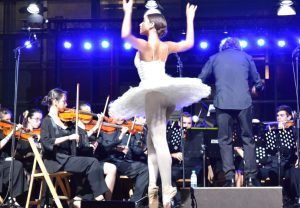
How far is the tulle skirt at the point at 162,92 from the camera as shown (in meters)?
4.79

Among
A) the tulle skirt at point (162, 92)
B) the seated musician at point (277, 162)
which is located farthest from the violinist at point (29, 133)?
the seated musician at point (277, 162)

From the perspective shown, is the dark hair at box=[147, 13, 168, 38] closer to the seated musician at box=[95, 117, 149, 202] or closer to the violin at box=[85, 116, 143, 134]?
the seated musician at box=[95, 117, 149, 202]

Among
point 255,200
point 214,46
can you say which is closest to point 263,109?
point 214,46

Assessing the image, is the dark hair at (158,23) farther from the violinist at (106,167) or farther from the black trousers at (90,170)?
the violinist at (106,167)

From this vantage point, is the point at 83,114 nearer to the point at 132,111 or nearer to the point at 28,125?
the point at 28,125

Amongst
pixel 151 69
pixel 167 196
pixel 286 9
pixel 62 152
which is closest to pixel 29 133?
pixel 62 152

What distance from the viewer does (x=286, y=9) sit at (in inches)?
431

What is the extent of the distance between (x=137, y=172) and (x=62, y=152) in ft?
3.79

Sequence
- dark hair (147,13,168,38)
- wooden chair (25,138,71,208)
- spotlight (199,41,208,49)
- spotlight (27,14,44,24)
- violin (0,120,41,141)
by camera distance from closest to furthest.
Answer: dark hair (147,13,168,38) → wooden chair (25,138,71,208) → violin (0,120,41,141) → spotlight (27,14,44,24) → spotlight (199,41,208,49)

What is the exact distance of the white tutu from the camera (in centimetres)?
480

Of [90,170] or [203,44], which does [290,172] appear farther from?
[203,44]

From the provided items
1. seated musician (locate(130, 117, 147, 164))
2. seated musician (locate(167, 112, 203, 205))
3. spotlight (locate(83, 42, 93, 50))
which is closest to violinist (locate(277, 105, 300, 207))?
seated musician (locate(167, 112, 203, 205))

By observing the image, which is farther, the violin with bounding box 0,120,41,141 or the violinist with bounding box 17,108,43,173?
the violinist with bounding box 17,108,43,173

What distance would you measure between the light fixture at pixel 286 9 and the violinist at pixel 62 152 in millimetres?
5476
